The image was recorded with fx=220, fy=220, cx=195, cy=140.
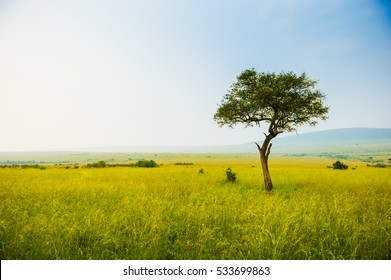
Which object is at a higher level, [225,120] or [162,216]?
[225,120]

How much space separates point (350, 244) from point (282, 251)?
1.46 meters

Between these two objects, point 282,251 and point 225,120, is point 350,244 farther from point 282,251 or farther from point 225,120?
point 225,120

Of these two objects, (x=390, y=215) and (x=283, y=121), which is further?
(x=283, y=121)

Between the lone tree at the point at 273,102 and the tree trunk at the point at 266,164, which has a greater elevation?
the lone tree at the point at 273,102

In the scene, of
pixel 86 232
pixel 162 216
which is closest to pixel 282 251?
pixel 162 216

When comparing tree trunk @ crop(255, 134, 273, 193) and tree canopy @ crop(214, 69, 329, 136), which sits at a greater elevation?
tree canopy @ crop(214, 69, 329, 136)

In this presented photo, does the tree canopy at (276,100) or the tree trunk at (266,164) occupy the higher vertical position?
the tree canopy at (276,100)

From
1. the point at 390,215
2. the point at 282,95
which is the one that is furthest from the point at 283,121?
the point at 390,215

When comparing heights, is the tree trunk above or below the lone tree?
below

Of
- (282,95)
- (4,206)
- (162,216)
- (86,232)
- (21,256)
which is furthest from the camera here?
(282,95)

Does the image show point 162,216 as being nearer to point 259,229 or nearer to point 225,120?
point 259,229

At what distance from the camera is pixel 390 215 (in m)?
6.62
